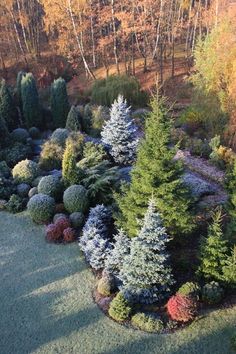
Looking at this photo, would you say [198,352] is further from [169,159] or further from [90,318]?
[169,159]

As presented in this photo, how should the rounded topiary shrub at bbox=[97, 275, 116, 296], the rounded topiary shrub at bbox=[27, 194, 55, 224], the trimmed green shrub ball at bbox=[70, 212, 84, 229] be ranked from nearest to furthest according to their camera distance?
the rounded topiary shrub at bbox=[97, 275, 116, 296], the trimmed green shrub ball at bbox=[70, 212, 84, 229], the rounded topiary shrub at bbox=[27, 194, 55, 224]

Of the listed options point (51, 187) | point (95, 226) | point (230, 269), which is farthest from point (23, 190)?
point (230, 269)

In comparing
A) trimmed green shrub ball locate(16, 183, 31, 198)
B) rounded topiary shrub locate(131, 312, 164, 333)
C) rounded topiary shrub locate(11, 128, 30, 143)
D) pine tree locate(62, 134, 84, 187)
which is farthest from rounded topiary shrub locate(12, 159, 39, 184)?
rounded topiary shrub locate(131, 312, 164, 333)

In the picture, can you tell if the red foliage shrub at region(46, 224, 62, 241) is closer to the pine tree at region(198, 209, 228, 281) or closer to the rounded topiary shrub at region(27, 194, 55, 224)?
the rounded topiary shrub at region(27, 194, 55, 224)

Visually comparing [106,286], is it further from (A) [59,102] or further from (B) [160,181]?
(A) [59,102]

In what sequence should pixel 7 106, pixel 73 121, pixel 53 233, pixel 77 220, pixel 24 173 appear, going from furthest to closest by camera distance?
pixel 7 106 < pixel 73 121 < pixel 24 173 < pixel 77 220 < pixel 53 233

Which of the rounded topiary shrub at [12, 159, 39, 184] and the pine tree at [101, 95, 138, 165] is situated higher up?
the pine tree at [101, 95, 138, 165]
